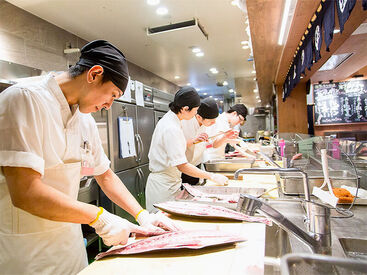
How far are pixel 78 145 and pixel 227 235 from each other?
94 centimetres

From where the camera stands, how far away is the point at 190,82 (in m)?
10.0

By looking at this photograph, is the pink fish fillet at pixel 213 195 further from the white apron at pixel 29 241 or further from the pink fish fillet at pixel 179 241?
the white apron at pixel 29 241

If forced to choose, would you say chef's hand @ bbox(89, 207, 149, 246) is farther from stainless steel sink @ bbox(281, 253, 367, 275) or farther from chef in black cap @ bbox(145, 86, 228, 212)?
chef in black cap @ bbox(145, 86, 228, 212)

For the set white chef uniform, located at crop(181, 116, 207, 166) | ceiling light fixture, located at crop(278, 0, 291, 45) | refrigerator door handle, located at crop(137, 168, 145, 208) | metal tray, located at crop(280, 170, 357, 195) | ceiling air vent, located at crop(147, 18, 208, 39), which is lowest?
refrigerator door handle, located at crop(137, 168, 145, 208)

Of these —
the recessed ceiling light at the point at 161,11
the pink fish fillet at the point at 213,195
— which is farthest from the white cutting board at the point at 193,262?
the recessed ceiling light at the point at 161,11

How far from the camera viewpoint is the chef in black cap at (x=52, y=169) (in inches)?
40.8

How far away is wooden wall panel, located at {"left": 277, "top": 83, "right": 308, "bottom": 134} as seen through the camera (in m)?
6.79

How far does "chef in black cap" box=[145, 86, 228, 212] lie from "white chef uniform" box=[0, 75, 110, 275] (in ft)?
3.65

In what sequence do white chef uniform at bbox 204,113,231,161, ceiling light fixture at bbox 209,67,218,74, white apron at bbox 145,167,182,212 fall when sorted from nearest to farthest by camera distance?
white apron at bbox 145,167,182,212 → white chef uniform at bbox 204,113,231,161 → ceiling light fixture at bbox 209,67,218,74

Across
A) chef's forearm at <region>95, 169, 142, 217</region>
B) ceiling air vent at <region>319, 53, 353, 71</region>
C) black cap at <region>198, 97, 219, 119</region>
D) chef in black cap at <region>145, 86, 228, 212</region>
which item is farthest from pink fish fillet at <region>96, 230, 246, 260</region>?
ceiling air vent at <region>319, 53, 353, 71</region>

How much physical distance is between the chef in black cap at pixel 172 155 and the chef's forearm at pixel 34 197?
1.39 meters

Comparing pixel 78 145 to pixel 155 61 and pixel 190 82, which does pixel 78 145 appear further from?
pixel 190 82

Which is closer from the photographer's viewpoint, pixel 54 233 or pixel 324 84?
pixel 54 233

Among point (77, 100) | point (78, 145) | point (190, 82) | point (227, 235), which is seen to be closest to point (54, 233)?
point (78, 145)
